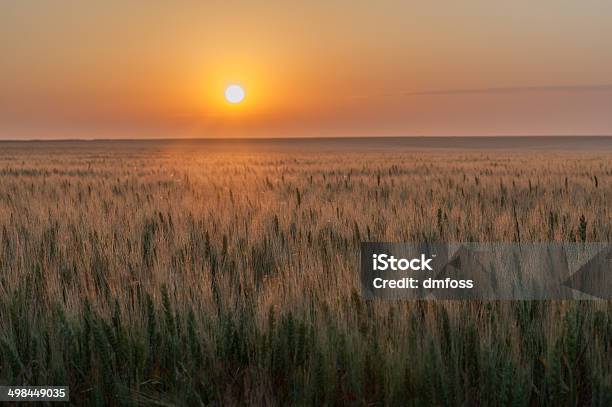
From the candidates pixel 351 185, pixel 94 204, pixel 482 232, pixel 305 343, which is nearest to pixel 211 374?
pixel 305 343

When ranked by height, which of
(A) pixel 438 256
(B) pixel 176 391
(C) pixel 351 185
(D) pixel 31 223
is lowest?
(B) pixel 176 391

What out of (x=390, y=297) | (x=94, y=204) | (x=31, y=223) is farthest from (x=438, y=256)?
(x=94, y=204)

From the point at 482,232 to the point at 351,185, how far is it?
6.12 meters

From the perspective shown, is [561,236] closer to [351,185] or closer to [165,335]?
[165,335]

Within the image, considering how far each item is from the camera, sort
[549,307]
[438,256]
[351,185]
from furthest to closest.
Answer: [351,185] < [438,256] < [549,307]

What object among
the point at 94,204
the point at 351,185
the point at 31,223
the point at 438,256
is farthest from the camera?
the point at 351,185

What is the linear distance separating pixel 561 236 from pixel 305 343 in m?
2.87

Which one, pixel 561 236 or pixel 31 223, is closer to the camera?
pixel 561 236

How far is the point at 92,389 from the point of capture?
2.18m

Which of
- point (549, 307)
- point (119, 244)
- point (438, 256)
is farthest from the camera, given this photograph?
point (119, 244)

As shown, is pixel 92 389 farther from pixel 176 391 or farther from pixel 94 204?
pixel 94 204

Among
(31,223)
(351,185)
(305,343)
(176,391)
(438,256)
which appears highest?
(351,185)

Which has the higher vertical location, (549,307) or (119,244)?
(119,244)

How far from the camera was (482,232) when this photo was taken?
15.2 ft
